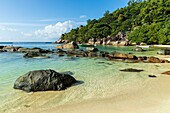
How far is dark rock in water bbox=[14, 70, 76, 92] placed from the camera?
10.7m

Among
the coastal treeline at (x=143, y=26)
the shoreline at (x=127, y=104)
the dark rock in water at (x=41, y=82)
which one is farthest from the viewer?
the coastal treeline at (x=143, y=26)

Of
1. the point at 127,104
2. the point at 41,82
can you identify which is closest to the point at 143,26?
the point at 41,82

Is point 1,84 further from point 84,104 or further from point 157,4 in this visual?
point 157,4

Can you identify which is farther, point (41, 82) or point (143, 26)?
point (143, 26)

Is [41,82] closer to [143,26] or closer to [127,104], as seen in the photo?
[127,104]

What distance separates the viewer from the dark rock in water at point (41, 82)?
10.7 m

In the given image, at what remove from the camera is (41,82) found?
1086 cm

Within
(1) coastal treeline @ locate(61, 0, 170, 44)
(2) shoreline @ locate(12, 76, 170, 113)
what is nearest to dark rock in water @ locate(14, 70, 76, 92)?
(2) shoreline @ locate(12, 76, 170, 113)

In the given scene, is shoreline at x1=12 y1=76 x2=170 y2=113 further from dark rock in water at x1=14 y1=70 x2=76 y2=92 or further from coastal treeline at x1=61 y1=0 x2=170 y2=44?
coastal treeline at x1=61 y1=0 x2=170 y2=44

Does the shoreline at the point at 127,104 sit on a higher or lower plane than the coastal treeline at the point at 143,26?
lower

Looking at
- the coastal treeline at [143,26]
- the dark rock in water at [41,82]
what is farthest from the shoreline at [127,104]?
the coastal treeline at [143,26]

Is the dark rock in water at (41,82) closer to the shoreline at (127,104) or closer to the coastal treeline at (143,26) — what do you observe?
the shoreline at (127,104)

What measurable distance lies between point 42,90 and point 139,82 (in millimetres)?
5827

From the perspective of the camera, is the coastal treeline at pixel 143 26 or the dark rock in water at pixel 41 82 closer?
the dark rock in water at pixel 41 82
